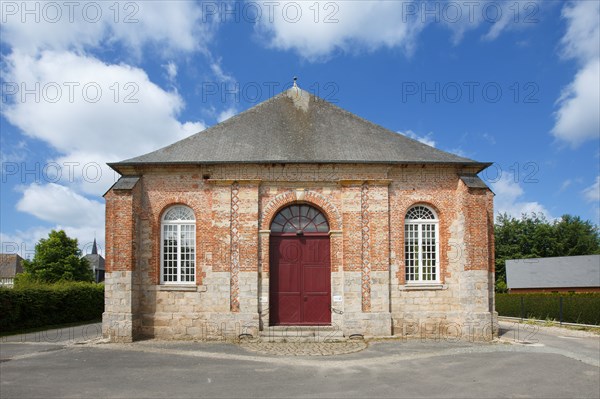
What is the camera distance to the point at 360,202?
48.5 feet

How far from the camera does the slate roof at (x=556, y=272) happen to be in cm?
3177

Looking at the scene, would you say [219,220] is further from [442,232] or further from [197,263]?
[442,232]

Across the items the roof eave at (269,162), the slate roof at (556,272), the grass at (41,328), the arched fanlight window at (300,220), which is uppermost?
the roof eave at (269,162)

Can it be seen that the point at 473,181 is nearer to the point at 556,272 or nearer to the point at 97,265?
the point at 556,272

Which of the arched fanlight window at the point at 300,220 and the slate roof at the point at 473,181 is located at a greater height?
the slate roof at the point at 473,181

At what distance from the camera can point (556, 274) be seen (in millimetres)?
33594

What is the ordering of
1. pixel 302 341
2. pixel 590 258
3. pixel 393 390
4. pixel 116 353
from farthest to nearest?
pixel 590 258 → pixel 302 341 → pixel 116 353 → pixel 393 390

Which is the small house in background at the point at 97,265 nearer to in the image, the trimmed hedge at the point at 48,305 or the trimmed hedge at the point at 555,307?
the trimmed hedge at the point at 48,305

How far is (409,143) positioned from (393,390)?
945 cm

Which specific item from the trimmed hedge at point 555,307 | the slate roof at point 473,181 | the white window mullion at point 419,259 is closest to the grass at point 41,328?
the white window mullion at point 419,259

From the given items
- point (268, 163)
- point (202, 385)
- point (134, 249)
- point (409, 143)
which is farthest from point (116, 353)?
point (409, 143)

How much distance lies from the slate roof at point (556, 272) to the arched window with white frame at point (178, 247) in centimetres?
2767

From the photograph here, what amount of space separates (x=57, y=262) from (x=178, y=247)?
91.7 feet

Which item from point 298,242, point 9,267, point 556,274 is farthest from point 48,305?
point 9,267
